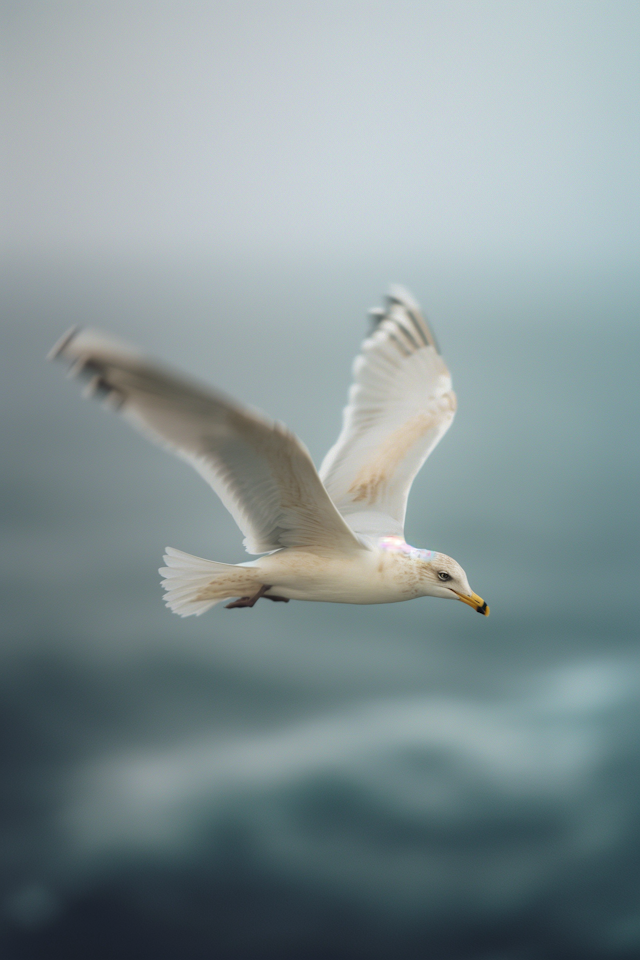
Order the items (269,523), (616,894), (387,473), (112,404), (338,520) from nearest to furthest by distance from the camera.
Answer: (112,404) → (338,520) → (269,523) → (387,473) → (616,894)

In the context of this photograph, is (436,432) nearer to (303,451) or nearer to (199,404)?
(303,451)

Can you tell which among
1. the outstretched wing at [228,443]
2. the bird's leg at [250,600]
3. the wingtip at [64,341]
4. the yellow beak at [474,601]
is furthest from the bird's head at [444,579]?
the wingtip at [64,341]

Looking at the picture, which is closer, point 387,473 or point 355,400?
point 387,473

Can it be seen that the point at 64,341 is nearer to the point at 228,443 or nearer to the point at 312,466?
the point at 228,443

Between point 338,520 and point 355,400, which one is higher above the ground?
point 355,400

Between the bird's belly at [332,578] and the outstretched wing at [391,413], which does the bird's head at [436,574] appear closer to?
the bird's belly at [332,578]

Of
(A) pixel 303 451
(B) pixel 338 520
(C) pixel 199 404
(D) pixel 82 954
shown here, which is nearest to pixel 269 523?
(B) pixel 338 520

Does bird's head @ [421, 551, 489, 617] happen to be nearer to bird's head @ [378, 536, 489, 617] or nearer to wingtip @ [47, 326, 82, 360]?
bird's head @ [378, 536, 489, 617]
